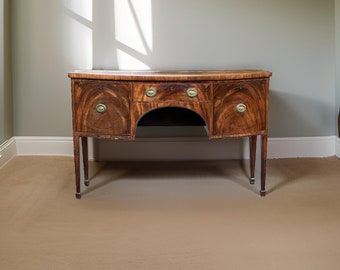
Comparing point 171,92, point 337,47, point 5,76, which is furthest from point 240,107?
point 5,76

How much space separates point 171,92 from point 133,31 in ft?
2.95

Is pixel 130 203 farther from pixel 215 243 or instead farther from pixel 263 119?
pixel 263 119

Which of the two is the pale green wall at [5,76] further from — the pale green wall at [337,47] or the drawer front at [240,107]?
the pale green wall at [337,47]

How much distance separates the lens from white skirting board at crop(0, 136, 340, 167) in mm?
3334

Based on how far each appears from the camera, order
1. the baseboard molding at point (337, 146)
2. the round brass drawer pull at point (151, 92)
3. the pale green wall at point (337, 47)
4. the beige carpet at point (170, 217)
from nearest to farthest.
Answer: the beige carpet at point (170, 217)
the round brass drawer pull at point (151, 92)
the pale green wall at point (337, 47)
the baseboard molding at point (337, 146)

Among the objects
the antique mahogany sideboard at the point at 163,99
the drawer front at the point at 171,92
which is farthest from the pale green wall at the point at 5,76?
the drawer front at the point at 171,92

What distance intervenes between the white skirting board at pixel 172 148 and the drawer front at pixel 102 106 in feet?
2.55

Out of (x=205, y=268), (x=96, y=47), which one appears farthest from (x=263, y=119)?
(x=96, y=47)

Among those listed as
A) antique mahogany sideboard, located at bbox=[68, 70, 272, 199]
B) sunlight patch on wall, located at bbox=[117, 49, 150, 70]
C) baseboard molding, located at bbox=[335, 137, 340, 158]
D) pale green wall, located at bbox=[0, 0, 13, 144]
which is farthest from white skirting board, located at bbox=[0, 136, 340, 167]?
antique mahogany sideboard, located at bbox=[68, 70, 272, 199]

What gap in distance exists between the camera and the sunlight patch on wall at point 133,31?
10.5 ft

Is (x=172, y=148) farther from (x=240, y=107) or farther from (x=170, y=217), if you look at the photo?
(x=170, y=217)

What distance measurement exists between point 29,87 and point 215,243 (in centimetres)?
192

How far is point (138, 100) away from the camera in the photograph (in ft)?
8.23

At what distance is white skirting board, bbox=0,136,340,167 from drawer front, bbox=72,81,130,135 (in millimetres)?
778
